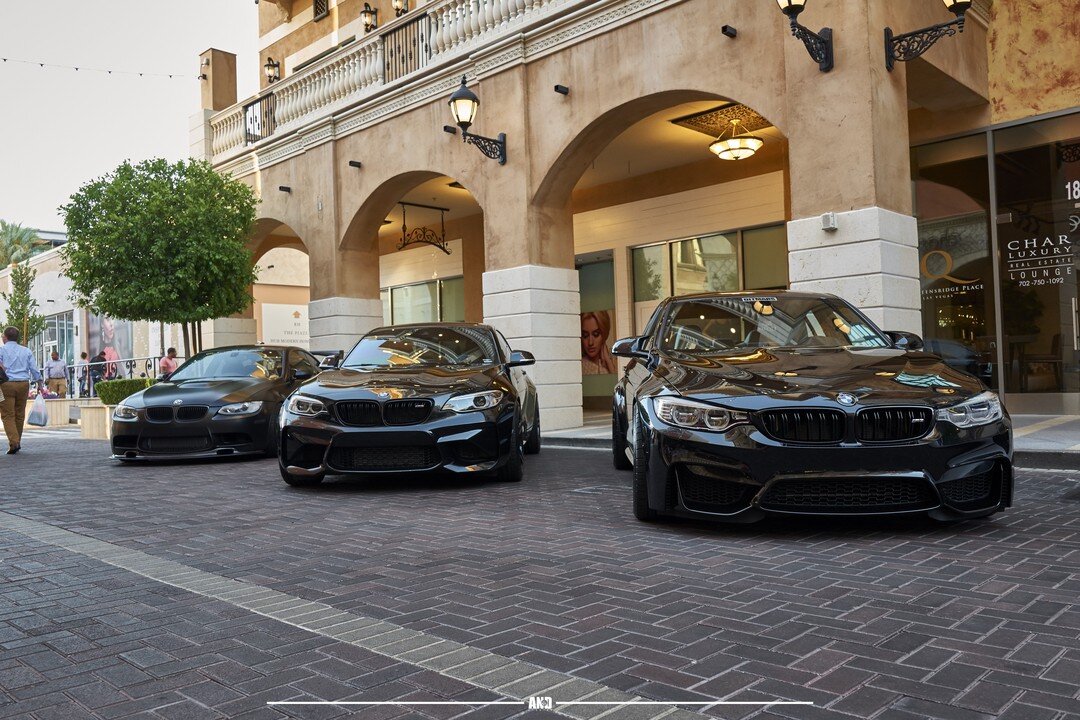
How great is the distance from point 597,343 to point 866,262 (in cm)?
1075

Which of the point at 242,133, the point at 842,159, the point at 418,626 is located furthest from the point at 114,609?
the point at 242,133

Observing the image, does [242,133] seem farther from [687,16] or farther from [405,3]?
[687,16]

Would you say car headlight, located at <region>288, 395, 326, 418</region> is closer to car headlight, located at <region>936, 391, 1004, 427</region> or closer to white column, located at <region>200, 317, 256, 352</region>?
car headlight, located at <region>936, 391, 1004, 427</region>

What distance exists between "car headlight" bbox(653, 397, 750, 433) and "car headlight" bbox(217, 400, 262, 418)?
6.89 m

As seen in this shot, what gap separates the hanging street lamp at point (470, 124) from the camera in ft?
42.5

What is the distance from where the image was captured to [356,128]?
56.9 feet

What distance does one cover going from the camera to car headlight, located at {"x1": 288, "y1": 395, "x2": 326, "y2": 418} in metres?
7.47

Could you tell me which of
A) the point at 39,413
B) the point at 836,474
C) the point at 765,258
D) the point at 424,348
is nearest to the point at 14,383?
the point at 39,413

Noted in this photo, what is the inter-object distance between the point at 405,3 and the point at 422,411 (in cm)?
1648

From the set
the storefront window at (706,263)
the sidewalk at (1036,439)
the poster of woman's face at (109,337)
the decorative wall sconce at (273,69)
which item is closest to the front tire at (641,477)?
the sidewalk at (1036,439)

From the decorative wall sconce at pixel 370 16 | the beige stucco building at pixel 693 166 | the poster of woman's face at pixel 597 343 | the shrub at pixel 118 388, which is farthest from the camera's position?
the decorative wall sconce at pixel 370 16

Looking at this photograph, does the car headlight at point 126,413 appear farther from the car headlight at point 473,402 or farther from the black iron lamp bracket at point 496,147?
the black iron lamp bracket at point 496,147

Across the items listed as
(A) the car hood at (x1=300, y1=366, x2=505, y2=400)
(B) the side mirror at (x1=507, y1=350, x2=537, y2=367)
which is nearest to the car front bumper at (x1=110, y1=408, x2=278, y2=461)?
(A) the car hood at (x1=300, y1=366, x2=505, y2=400)

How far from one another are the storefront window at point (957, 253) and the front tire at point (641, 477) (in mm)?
9015
